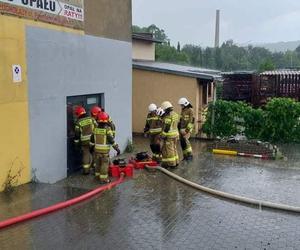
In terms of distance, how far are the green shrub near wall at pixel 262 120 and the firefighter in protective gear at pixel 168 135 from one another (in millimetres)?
5121

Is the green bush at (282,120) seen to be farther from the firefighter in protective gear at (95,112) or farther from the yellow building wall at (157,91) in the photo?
the firefighter in protective gear at (95,112)

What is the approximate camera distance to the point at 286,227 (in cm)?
755

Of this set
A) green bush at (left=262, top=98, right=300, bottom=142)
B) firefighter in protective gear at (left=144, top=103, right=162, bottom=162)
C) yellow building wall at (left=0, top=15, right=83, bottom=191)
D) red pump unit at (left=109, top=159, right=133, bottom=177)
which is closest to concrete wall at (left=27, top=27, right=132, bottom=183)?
yellow building wall at (left=0, top=15, right=83, bottom=191)

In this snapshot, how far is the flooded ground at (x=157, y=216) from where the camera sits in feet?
Answer: 22.1

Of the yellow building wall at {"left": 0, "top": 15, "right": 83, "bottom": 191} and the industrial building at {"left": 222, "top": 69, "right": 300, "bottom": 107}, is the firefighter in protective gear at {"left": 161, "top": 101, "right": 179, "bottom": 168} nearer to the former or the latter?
the yellow building wall at {"left": 0, "top": 15, "right": 83, "bottom": 191}

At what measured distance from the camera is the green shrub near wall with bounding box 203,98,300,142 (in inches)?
640

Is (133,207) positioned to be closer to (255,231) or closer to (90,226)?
(90,226)

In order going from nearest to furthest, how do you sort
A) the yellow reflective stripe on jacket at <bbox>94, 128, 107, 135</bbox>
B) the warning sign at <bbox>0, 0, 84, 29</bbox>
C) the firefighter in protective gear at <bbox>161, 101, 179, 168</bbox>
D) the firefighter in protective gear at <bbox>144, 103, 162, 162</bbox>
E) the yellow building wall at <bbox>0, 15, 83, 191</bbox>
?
the yellow building wall at <bbox>0, 15, 83, 191</bbox>, the warning sign at <bbox>0, 0, 84, 29</bbox>, the yellow reflective stripe on jacket at <bbox>94, 128, 107, 135</bbox>, the firefighter in protective gear at <bbox>161, 101, 179, 168</bbox>, the firefighter in protective gear at <bbox>144, 103, 162, 162</bbox>

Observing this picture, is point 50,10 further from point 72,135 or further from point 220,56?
point 220,56

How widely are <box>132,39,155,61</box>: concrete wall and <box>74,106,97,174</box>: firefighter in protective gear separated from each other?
1243cm

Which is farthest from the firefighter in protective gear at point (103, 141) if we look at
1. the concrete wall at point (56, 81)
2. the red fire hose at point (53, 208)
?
the concrete wall at point (56, 81)

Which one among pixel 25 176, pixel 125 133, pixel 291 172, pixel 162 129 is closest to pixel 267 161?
pixel 291 172

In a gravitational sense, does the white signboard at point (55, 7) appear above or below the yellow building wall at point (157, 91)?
above

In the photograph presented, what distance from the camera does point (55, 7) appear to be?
10148 millimetres
